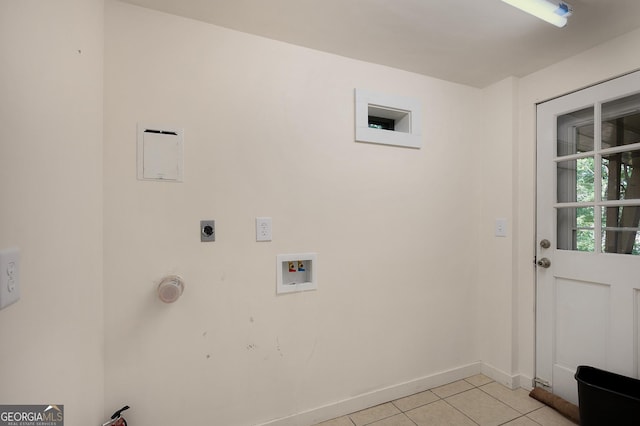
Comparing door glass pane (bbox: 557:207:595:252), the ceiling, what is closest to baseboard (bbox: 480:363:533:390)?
door glass pane (bbox: 557:207:595:252)

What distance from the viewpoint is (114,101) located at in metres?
1.31

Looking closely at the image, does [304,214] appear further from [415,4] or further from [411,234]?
[415,4]

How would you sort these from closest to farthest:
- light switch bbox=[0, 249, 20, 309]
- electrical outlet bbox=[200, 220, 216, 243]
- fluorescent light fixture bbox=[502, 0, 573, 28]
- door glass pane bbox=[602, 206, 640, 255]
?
light switch bbox=[0, 249, 20, 309] → fluorescent light fixture bbox=[502, 0, 573, 28] → electrical outlet bbox=[200, 220, 216, 243] → door glass pane bbox=[602, 206, 640, 255]

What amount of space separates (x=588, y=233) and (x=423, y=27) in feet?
5.52

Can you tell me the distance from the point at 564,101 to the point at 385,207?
1.43 meters

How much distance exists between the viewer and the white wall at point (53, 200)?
702 millimetres

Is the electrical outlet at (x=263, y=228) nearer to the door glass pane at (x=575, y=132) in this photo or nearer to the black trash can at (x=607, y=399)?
the black trash can at (x=607, y=399)

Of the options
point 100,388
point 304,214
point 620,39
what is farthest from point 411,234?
point 100,388

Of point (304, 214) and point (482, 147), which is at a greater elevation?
point (482, 147)

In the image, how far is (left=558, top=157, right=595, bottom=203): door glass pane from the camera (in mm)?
1747

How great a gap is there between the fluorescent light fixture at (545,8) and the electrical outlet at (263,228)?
5.15ft

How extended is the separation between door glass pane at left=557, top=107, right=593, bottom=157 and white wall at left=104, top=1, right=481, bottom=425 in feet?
2.35
